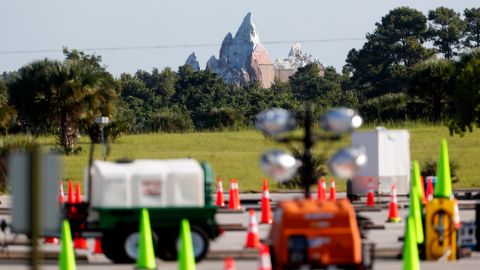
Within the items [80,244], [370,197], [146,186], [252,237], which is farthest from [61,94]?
[146,186]

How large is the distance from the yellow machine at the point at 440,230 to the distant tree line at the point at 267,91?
60.7 ft

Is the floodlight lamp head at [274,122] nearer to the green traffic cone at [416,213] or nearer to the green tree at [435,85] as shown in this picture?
the green traffic cone at [416,213]

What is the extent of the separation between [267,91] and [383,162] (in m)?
77.6

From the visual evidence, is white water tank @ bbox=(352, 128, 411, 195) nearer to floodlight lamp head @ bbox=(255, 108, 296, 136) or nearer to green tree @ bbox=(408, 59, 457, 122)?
floodlight lamp head @ bbox=(255, 108, 296, 136)

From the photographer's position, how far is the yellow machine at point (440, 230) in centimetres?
1859

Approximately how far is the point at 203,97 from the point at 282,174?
87857mm

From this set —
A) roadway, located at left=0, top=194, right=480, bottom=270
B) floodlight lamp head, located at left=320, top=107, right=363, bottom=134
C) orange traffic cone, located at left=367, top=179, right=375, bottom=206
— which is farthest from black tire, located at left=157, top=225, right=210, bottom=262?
orange traffic cone, located at left=367, top=179, right=375, bottom=206

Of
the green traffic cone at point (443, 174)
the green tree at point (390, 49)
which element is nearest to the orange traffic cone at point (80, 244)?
the green traffic cone at point (443, 174)

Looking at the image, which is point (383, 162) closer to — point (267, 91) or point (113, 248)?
point (113, 248)

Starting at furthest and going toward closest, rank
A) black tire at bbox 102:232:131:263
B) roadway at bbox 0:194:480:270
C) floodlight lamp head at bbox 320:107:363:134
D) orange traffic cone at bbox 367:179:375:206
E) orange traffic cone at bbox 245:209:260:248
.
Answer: orange traffic cone at bbox 367:179:375:206 → orange traffic cone at bbox 245:209:260:248 → black tire at bbox 102:232:131:263 → roadway at bbox 0:194:480:270 → floodlight lamp head at bbox 320:107:363:134

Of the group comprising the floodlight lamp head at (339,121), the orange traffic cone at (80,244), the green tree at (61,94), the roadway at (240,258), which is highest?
the green tree at (61,94)

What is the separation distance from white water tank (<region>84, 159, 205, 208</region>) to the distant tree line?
61.9 ft

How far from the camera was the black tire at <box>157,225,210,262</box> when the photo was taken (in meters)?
18.9

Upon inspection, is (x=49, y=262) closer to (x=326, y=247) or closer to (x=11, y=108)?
(x=326, y=247)
